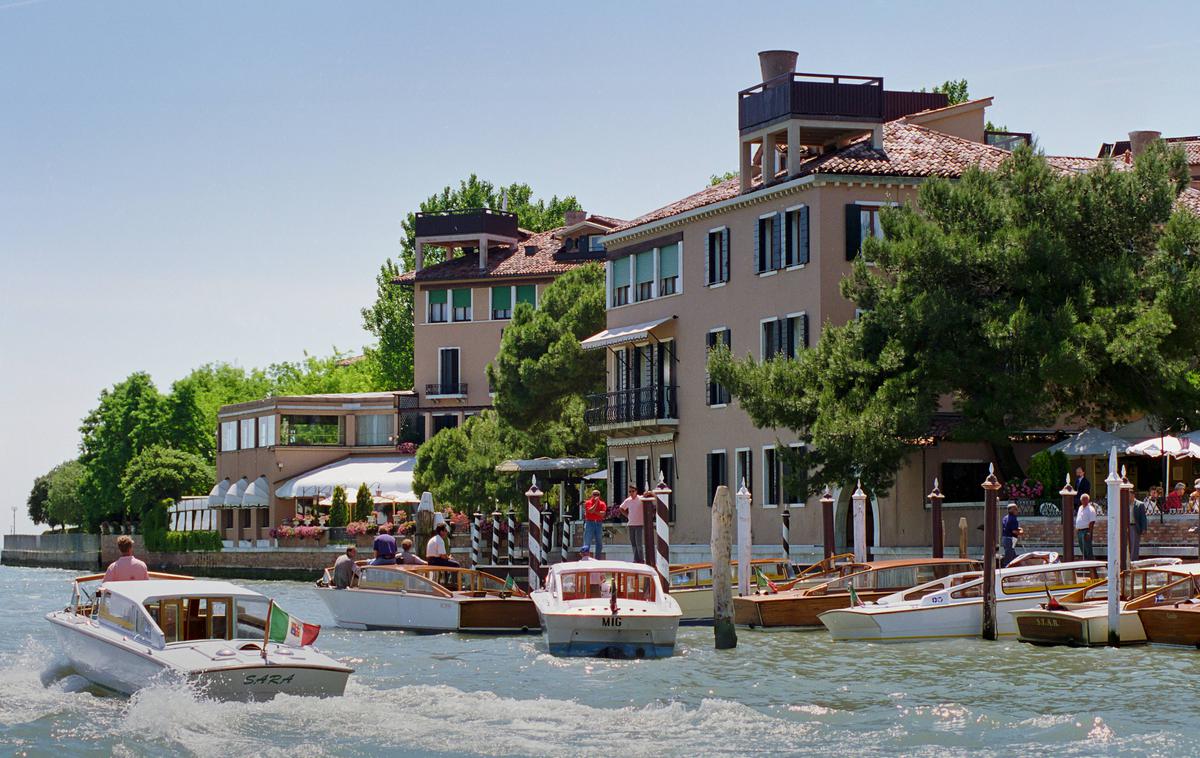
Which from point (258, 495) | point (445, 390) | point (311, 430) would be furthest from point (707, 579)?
point (311, 430)

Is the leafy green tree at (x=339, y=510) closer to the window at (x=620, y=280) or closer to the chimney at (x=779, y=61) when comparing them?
the window at (x=620, y=280)

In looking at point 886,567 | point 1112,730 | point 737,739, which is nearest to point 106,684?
point 737,739

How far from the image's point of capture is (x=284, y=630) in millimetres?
21984

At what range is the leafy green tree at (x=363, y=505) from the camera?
2648 inches

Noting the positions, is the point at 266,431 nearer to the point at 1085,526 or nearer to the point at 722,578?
the point at 1085,526

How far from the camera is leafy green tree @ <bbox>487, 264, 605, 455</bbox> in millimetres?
55969

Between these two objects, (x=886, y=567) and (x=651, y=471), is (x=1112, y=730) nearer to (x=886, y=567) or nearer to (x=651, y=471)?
(x=886, y=567)

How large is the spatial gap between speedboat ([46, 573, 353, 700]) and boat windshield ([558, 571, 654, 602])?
8.20 metres

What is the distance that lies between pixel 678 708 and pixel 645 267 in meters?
29.4

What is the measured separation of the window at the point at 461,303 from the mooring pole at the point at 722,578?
4302 centimetres

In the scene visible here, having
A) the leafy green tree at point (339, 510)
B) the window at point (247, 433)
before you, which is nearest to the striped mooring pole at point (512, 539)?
the leafy green tree at point (339, 510)

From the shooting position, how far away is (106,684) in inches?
906

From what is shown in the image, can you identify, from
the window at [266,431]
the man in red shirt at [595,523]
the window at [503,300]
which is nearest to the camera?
the man in red shirt at [595,523]

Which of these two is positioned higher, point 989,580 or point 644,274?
point 644,274
